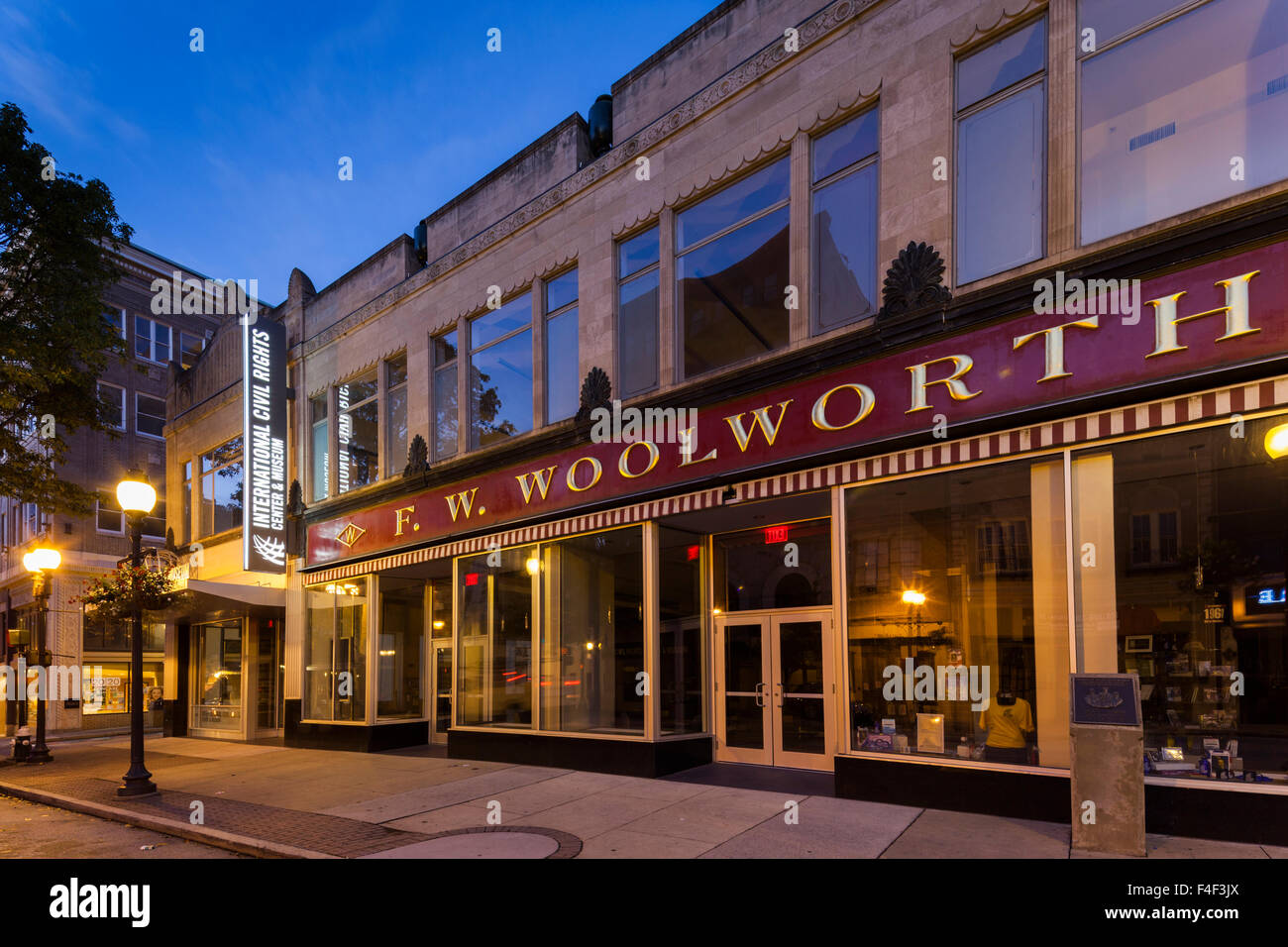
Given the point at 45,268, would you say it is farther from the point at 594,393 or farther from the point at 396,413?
the point at 594,393

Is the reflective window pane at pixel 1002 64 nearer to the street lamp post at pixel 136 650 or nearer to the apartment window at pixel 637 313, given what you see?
the apartment window at pixel 637 313

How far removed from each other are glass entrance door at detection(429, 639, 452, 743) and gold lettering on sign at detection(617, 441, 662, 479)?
688cm

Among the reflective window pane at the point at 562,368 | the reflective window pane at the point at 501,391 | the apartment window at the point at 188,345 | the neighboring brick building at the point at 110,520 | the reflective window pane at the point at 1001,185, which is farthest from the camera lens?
the apartment window at the point at 188,345

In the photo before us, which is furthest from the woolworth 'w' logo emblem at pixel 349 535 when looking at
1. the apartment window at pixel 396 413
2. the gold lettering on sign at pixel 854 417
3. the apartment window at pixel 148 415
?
the apartment window at pixel 148 415

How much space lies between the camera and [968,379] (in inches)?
343

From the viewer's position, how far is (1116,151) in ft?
27.5

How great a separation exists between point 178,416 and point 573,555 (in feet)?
59.9

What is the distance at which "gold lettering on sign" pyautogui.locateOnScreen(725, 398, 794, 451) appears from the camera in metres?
10.4

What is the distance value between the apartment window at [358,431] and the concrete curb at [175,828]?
787 cm

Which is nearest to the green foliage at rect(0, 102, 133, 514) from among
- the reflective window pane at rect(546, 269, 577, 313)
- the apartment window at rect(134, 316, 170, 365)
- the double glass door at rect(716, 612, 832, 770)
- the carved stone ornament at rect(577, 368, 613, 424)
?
the reflective window pane at rect(546, 269, 577, 313)

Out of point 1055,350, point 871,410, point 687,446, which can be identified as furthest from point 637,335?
point 1055,350

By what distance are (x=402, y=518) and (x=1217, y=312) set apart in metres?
13.9

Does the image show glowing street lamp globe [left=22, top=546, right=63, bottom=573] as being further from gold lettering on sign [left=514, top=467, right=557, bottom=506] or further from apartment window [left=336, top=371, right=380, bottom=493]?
gold lettering on sign [left=514, top=467, right=557, bottom=506]

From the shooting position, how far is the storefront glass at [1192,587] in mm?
7367
